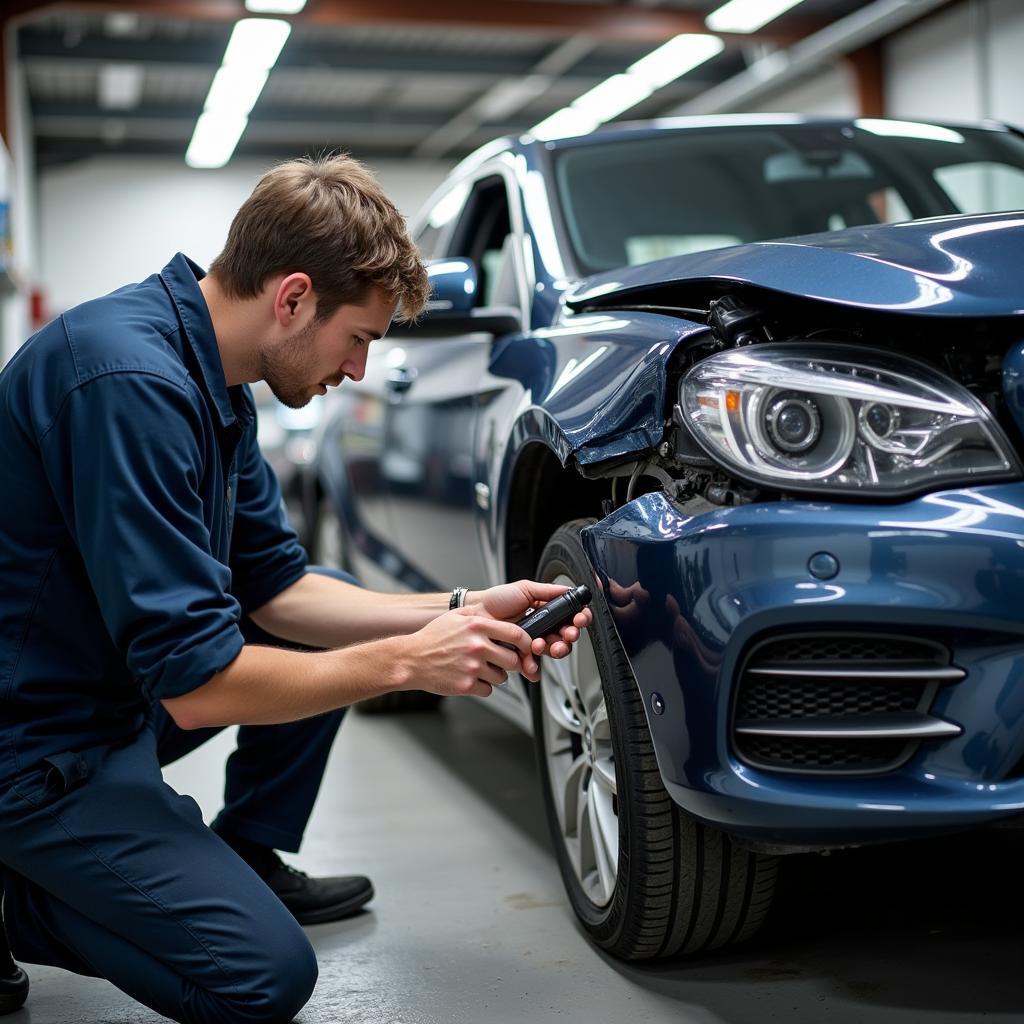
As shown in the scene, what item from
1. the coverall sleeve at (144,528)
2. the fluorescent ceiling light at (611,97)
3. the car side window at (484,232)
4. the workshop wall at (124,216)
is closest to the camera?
the coverall sleeve at (144,528)

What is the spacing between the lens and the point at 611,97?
532 inches

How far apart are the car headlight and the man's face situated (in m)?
0.48

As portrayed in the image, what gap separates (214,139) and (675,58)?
5.69 meters

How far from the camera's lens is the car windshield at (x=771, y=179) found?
2701 millimetres

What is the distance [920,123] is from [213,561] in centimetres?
212

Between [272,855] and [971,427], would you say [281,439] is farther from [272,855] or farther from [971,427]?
[971,427]

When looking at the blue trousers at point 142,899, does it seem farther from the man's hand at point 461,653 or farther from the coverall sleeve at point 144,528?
the man's hand at point 461,653

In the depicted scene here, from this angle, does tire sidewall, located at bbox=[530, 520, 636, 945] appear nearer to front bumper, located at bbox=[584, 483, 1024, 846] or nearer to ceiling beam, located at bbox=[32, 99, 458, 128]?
front bumper, located at bbox=[584, 483, 1024, 846]

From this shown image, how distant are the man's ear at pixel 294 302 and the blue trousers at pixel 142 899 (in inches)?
25.0

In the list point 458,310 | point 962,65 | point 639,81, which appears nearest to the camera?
point 458,310

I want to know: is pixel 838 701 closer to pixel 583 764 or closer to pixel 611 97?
pixel 583 764

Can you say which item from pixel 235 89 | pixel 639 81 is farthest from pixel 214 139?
pixel 639 81

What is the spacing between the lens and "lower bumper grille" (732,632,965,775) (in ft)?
4.84

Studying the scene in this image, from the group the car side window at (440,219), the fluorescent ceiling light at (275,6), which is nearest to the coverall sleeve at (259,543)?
the car side window at (440,219)
